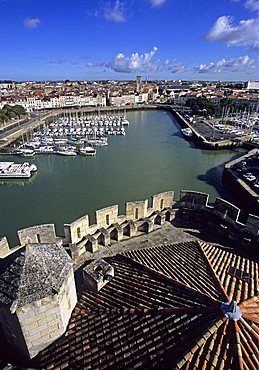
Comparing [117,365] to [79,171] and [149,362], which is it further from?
[79,171]

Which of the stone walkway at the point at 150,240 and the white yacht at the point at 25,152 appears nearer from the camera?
the stone walkway at the point at 150,240

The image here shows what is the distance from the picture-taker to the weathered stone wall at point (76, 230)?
982 cm

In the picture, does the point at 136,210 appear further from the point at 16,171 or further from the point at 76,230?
the point at 16,171

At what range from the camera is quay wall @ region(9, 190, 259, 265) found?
9.95 metres

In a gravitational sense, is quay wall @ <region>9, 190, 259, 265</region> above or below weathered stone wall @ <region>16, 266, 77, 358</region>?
below

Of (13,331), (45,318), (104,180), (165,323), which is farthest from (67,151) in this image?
(165,323)

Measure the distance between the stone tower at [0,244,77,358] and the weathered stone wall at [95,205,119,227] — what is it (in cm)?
501

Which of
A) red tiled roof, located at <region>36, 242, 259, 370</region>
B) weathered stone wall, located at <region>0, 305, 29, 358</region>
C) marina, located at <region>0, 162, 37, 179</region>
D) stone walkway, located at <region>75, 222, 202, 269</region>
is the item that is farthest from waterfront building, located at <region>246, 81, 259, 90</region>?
weathered stone wall, located at <region>0, 305, 29, 358</region>

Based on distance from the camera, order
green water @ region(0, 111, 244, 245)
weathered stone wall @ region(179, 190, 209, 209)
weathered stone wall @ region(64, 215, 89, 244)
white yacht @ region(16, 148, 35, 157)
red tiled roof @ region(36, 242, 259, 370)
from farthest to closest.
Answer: white yacht @ region(16, 148, 35, 157) → green water @ region(0, 111, 244, 245) → weathered stone wall @ region(179, 190, 209, 209) → weathered stone wall @ region(64, 215, 89, 244) → red tiled roof @ region(36, 242, 259, 370)

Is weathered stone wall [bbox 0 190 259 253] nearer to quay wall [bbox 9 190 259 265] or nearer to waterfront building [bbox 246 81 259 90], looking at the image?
quay wall [bbox 9 190 259 265]

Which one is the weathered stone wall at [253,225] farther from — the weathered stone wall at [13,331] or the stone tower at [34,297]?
the weathered stone wall at [13,331]

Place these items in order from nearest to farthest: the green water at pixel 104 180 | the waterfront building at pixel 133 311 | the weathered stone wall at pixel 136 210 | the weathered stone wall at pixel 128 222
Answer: the waterfront building at pixel 133 311 → the weathered stone wall at pixel 128 222 → the weathered stone wall at pixel 136 210 → the green water at pixel 104 180

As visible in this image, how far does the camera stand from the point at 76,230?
33.1ft

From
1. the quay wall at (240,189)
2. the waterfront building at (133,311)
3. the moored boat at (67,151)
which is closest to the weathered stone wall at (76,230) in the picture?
the waterfront building at (133,311)
